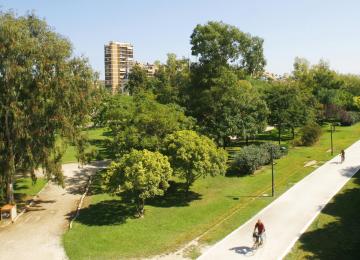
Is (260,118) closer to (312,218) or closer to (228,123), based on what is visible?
(228,123)

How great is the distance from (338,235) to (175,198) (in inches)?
524

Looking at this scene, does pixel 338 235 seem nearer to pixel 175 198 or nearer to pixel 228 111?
pixel 175 198

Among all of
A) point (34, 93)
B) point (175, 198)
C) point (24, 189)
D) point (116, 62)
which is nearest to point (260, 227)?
point (175, 198)

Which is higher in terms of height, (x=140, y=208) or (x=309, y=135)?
(x=309, y=135)

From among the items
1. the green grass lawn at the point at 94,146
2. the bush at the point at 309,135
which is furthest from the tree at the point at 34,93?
the bush at the point at 309,135

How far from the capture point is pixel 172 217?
28609 millimetres

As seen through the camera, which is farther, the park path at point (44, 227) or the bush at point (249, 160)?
the bush at point (249, 160)

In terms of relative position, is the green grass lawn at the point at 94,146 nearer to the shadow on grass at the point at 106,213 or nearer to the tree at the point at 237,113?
the shadow on grass at the point at 106,213

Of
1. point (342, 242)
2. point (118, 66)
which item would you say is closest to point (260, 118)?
point (342, 242)

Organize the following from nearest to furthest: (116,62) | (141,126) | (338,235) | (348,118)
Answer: (338,235) → (141,126) → (348,118) → (116,62)

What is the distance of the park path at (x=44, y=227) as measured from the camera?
76.8 ft

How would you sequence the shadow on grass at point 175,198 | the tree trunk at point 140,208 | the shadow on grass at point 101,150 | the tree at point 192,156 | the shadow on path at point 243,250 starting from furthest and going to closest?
1. the shadow on grass at point 101,150
2. the shadow on grass at point 175,198
3. the tree at point 192,156
4. the tree trunk at point 140,208
5. the shadow on path at point 243,250

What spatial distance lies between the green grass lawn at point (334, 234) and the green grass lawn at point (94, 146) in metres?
20.4

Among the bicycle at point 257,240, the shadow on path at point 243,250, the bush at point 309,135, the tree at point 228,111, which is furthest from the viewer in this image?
the bush at point 309,135
